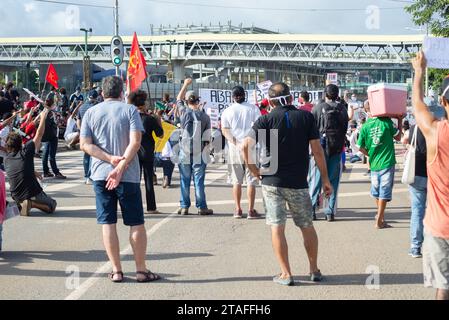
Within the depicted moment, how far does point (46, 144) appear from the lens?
577 inches

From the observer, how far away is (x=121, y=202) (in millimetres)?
6133

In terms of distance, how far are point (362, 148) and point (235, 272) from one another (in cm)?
350

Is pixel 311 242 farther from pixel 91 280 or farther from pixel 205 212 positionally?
pixel 205 212

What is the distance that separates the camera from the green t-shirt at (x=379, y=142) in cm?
885

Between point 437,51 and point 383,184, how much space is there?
3.85 meters

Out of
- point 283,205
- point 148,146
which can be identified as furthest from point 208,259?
point 148,146

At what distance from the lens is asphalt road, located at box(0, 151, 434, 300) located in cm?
584

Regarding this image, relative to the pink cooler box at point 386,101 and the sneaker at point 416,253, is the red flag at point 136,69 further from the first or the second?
the sneaker at point 416,253

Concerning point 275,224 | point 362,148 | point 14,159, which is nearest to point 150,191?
point 14,159

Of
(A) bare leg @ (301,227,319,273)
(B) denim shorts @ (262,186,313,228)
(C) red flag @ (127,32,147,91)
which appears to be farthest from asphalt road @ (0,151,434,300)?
(C) red flag @ (127,32,147,91)

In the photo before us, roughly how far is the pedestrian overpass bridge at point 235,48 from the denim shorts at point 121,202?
8948cm

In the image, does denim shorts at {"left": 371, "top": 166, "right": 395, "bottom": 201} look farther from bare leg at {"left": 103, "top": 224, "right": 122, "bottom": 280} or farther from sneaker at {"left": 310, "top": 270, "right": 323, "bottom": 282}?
bare leg at {"left": 103, "top": 224, "right": 122, "bottom": 280}

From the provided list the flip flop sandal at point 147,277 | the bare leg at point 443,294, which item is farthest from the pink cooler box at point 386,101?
A: the bare leg at point 443,294
